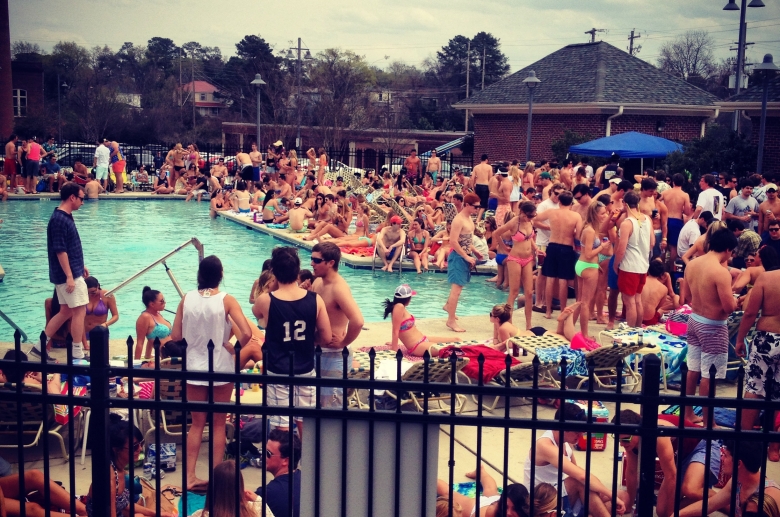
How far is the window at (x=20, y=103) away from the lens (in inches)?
2244

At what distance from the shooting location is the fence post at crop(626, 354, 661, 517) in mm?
3119

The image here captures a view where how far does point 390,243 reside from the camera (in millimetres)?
15172

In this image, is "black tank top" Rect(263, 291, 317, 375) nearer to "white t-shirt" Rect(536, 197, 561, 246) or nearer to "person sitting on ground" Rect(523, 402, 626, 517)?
"person sitting on ground" Rect(523, 402, 626, 517)

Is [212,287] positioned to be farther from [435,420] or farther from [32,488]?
[435,420]

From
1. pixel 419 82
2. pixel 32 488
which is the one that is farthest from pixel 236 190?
pixel 419 82

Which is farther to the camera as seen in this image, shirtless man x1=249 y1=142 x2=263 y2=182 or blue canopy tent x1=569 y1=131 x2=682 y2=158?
shirtless man x1=249 y1=142 x2=263 y2=182

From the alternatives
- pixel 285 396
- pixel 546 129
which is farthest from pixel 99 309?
pixel 546 129

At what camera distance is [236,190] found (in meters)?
23.7

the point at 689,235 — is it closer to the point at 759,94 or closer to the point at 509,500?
the point at 509,500

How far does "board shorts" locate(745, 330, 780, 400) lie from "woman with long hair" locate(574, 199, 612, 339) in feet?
10.4

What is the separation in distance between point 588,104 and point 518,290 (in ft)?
73.8

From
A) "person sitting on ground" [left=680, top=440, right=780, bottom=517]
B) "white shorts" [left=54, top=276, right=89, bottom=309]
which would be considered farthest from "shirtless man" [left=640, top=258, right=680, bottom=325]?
"white shorts" [left=54, top=276, right=89, bottom=309]

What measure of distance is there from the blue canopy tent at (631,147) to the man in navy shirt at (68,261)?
16.1 m

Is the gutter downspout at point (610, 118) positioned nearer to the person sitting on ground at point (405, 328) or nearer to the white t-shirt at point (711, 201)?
the white t-shirt at point (711, 201)
